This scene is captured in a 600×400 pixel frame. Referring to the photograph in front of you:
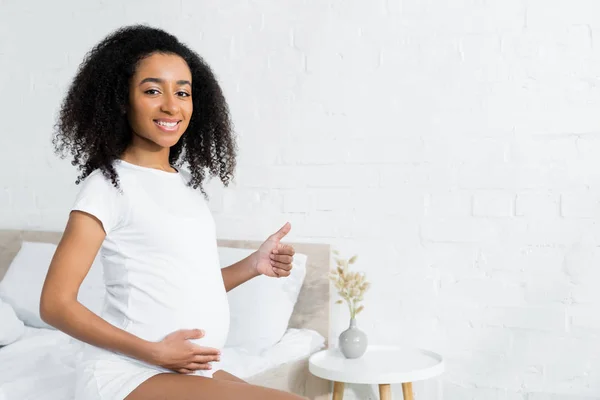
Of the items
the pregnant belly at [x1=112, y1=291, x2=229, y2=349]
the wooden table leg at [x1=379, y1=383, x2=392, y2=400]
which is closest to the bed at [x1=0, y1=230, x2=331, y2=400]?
the wooden table leg at [x1=379, y1=383, x2=392, y2=400]

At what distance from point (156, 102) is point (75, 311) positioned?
48 centimetres

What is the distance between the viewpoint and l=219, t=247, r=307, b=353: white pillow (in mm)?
2434

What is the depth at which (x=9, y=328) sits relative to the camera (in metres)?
2.31

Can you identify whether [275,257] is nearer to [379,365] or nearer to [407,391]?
[379,365]

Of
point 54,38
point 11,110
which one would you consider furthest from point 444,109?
point 11,110

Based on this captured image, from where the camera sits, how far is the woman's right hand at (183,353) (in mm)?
1309

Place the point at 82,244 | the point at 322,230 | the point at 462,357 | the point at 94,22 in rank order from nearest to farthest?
the point at 82,244
the point at 462,357
the point at 322,230
the point at 94,22

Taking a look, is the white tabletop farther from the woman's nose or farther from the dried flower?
the woman's nose

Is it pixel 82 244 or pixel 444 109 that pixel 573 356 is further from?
pixel 82 244

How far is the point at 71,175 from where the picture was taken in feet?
10.1

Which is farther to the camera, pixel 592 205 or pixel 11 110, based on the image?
pixel 11 110

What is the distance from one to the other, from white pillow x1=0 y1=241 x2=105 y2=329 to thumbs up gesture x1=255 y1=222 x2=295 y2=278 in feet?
3.72

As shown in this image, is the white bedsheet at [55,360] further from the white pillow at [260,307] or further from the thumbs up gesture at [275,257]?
the thumbs up gesture at [275,257]

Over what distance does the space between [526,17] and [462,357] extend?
48.0 inches
